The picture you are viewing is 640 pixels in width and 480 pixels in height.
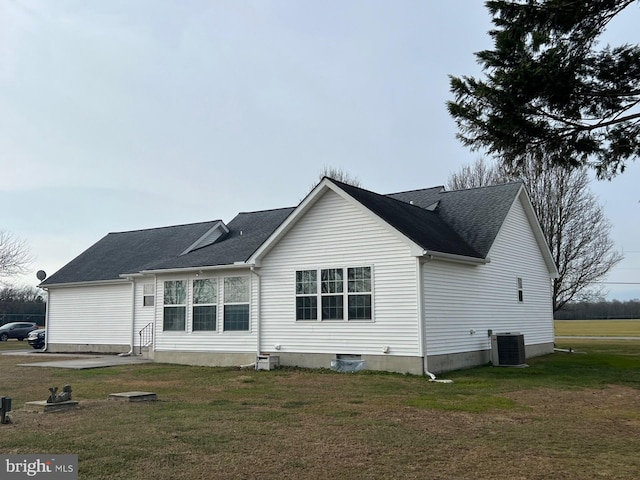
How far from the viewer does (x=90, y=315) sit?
25234 millimetres

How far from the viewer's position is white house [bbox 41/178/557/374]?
50.9ft

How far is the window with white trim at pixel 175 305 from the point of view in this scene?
19.9 meters

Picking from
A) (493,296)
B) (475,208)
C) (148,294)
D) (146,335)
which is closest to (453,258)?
(493,296)

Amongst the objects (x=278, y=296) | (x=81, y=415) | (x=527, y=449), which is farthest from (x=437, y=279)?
(x=81, y=415)

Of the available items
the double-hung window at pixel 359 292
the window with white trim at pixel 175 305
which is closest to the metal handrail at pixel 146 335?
the window with white trim at pixel 175 305

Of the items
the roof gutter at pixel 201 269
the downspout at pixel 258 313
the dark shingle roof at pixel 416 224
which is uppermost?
the dark shingle roof at pixel 416 224

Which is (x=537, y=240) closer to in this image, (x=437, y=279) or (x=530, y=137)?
(x=437, y=279)

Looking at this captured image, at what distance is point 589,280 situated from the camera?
104 feet

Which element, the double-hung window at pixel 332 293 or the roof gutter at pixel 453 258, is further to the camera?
the double-hung window at pixel 332 293

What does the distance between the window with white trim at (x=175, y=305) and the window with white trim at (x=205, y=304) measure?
0.50 metres

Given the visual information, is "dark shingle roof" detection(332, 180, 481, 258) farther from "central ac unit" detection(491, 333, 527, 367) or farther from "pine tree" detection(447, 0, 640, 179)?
"pine tree" detection(447, 0, 640, 179)

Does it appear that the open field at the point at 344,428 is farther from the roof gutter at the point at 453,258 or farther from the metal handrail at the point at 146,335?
the metal handrail at the point at 146,335

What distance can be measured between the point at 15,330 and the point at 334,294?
32.2m

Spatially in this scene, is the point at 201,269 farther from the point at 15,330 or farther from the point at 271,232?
the point at 15,330
